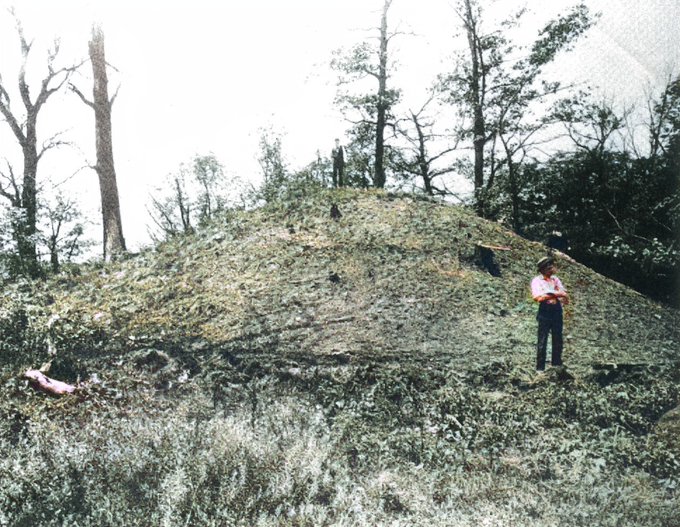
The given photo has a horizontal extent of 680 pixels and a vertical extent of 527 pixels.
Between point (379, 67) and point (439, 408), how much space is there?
13.6 meters

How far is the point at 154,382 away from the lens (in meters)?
6.14

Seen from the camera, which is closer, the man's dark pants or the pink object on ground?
the man's dark pants

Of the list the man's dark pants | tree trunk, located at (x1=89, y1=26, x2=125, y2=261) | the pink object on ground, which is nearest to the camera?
the man's dark pants

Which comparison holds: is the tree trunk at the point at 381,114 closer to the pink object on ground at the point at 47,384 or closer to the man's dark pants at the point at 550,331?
the man's dark pants at the point at 550,331

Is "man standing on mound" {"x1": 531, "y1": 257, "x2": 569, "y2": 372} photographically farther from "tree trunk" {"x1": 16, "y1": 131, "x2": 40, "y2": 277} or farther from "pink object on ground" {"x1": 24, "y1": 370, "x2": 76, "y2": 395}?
"tree trunk" {"x1": 16, "y1": 131, "x2": 40, "y2": 277}

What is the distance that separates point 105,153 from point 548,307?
10050 mm

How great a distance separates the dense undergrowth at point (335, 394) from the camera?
4.04m

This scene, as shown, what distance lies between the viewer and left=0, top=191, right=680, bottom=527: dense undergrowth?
4.04m

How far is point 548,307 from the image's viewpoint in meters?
5.27

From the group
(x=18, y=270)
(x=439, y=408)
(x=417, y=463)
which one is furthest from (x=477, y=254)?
(x=18, y=270)

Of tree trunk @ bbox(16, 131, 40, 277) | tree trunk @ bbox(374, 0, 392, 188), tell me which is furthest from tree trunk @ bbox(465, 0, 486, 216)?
tree trunk @ bbox(16, 131, 40, 277)

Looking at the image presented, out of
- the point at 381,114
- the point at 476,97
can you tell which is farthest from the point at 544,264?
the point at 381,114

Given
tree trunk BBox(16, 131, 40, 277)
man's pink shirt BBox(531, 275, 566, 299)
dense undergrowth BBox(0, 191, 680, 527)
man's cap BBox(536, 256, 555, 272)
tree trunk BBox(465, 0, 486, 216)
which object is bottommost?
dense undergrowth BBox(0, 191, 680, 527)

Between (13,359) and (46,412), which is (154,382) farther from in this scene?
(13,359)
